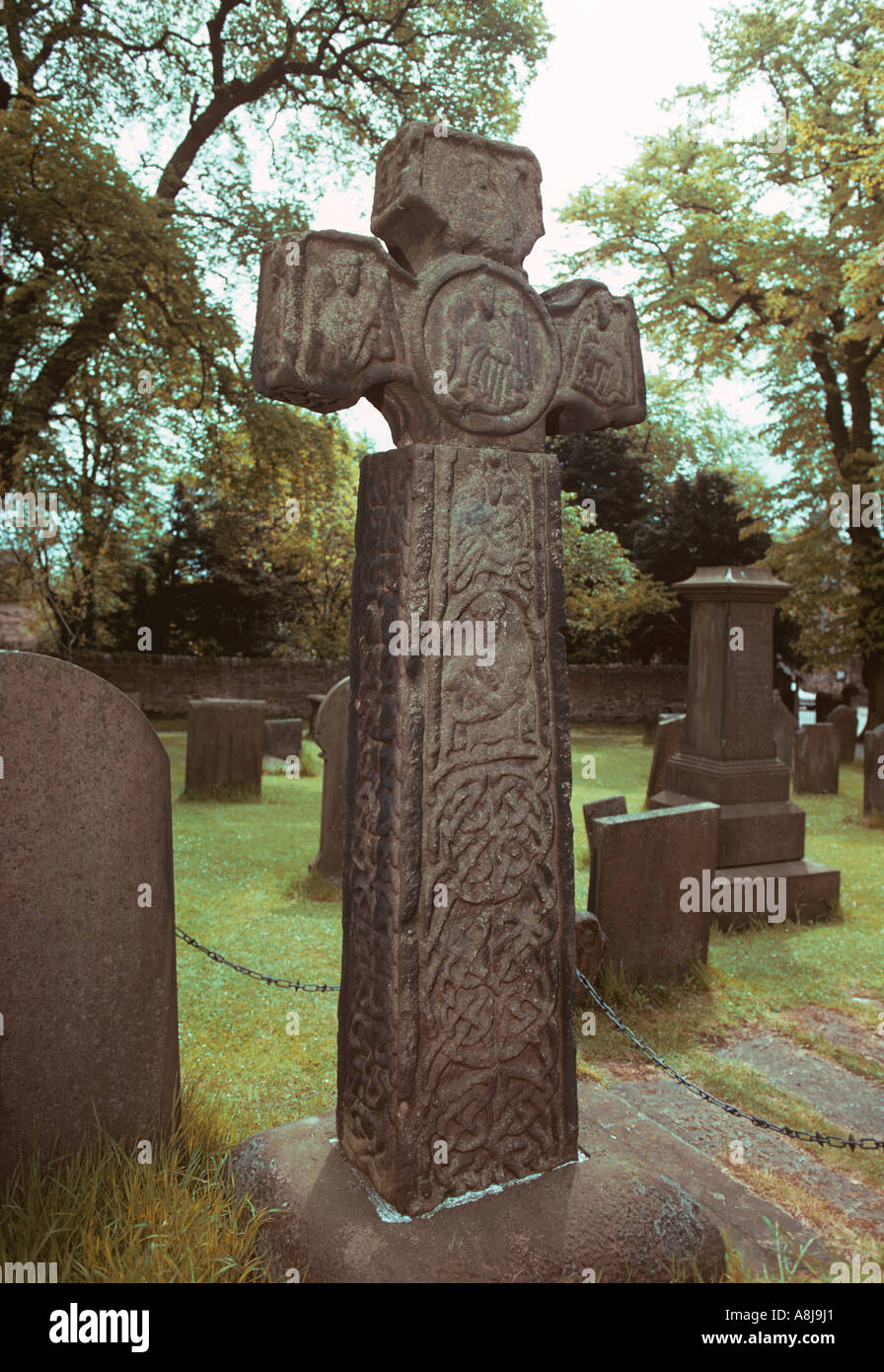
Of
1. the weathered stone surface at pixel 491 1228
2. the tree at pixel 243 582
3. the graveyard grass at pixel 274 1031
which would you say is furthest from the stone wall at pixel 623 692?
the weathered stone surface at pixel 491 1228

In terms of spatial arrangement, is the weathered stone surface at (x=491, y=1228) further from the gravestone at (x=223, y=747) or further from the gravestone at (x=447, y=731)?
the gravestone at (x=223, y=747)

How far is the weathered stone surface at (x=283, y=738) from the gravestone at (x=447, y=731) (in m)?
10.9

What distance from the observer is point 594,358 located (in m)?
2.65

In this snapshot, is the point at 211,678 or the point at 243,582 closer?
the point at 211,678

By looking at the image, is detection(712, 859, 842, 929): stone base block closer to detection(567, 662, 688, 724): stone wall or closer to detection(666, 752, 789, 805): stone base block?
detection(666, 752, 789, 805): stone base block

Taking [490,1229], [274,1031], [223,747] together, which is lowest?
[274,1031]

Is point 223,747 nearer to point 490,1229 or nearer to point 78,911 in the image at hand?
point 78,911

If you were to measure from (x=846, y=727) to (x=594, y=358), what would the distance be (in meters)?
15.5

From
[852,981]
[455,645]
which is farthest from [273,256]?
[852,981]

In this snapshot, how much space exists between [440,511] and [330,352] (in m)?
0.47

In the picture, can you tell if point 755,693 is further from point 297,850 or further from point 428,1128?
point 428,1128

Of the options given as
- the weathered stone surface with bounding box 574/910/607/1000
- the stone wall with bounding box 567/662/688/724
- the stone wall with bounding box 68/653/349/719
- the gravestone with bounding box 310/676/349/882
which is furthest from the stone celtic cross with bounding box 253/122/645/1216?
the stone wall with bounding box 567/662/688/724

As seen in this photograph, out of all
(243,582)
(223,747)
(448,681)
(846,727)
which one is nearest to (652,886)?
(448,681)

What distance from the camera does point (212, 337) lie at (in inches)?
551
